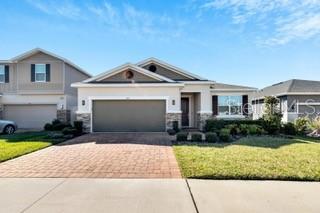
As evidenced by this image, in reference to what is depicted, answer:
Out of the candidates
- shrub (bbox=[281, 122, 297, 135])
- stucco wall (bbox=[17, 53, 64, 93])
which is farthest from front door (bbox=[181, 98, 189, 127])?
stucco wall (bbox=[17, 53, 64, 93])

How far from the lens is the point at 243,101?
24297 mm

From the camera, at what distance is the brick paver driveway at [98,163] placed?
7.82 metres

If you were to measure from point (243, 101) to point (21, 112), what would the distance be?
18268mm

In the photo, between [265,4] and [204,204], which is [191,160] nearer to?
[204,204]

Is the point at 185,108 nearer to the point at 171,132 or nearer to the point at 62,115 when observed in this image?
the point at 171,132

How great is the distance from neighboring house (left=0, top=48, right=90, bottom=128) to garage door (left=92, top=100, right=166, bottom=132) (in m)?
5.81

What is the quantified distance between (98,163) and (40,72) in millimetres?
17616

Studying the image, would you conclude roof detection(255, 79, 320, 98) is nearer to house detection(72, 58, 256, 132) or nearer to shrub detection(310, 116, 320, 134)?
shrub detection(310, 116, 320, 134)

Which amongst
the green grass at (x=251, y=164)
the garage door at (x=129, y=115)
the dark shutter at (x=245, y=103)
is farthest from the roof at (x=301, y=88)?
the green grass at (x=251, y=164)

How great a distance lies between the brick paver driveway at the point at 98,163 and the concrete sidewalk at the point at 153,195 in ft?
2.06

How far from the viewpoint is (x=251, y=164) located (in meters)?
8.65

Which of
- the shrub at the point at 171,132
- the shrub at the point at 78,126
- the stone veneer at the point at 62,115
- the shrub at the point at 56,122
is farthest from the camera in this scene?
the stone veneer at the point at 62,115

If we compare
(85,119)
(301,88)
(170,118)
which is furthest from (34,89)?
(301,88)

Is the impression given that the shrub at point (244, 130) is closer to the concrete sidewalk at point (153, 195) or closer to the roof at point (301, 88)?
the concrete sidewalk at point (153, 195)
